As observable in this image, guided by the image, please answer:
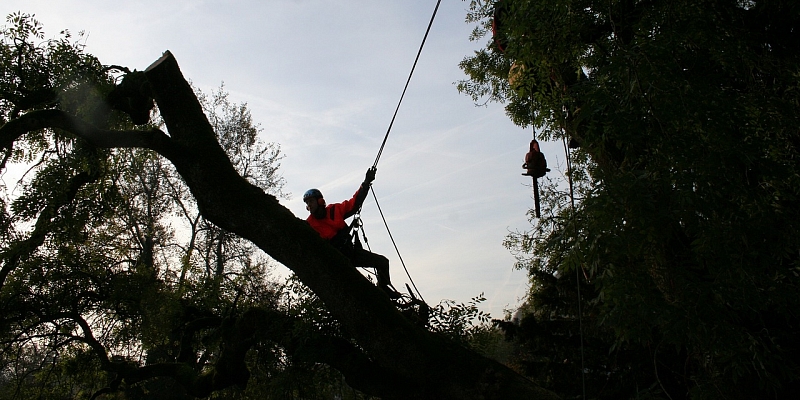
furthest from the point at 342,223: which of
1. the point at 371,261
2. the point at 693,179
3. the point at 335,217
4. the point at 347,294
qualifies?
the point at 693,179

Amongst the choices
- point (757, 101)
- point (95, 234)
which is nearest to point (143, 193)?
point (95, 234)

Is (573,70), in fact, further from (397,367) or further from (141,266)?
(141,266)

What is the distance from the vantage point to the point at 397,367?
465cm

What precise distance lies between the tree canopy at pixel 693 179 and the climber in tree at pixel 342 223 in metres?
2.10

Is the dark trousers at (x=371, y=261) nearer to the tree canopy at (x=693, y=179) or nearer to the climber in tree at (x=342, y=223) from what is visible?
the climber in tree at (x=342, y=223)

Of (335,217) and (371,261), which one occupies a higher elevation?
(335,217)

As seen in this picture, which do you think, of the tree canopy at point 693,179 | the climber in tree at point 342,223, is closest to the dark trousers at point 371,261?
the climber in tree at point 342,223

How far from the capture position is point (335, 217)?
6.36 meters

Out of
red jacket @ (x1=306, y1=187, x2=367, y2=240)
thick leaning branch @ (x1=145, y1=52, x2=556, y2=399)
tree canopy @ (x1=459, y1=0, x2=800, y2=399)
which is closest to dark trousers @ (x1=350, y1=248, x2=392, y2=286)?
red jacket @ (x1=306, y1=187, x2=367, y2=240)

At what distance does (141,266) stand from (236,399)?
2.80m

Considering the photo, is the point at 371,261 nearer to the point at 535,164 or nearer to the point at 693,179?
the point at 535,164

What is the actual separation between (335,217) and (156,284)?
199 inches

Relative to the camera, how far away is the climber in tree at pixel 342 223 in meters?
6.32

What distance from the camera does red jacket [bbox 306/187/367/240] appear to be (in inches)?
250
